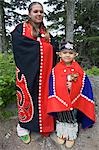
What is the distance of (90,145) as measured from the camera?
4430 millimetres

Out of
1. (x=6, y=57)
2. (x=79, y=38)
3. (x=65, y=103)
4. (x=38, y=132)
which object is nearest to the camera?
(x=65, y=103)

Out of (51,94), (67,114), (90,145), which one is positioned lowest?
(90,145)

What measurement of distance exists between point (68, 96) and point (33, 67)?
1.88 feet

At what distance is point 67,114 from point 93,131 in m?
0.65

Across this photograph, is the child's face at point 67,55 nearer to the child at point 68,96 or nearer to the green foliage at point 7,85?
the child at point 68,96

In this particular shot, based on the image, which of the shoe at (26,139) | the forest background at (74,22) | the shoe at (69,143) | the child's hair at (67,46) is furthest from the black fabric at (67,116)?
the forest background at (74,22)

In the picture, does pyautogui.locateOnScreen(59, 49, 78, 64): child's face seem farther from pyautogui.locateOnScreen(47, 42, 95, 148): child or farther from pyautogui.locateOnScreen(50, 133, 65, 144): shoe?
pyautogui.locateOnScreen(50, 133, 65, 144): shoe

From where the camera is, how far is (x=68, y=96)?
400 cm

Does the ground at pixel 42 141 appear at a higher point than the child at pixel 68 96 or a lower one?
lower

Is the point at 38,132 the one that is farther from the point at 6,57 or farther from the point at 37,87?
the point at 6,57

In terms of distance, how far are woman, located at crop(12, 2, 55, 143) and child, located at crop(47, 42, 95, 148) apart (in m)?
0.12

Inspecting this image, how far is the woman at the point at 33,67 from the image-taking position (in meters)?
4.07

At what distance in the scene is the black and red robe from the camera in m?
A: 4.07

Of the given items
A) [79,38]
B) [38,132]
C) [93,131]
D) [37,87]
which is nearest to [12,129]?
[38,132]
